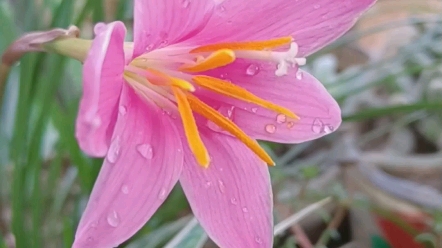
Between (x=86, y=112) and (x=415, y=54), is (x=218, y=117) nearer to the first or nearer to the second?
(x=86, y=112)

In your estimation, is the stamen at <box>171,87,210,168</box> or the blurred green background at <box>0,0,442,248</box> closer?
the stamen at <box>171,87,210,168</box>

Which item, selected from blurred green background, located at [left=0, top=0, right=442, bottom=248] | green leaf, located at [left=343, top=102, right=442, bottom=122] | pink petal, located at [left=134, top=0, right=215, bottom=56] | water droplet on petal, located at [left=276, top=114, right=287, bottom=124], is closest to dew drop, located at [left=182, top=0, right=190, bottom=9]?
pink petal, located at [left=134, top=0, right=215, bottom=56]

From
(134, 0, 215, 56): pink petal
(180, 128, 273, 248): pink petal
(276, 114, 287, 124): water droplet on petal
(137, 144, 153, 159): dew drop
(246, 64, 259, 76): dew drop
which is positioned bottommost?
(180, 128, 273, 248): pink petal

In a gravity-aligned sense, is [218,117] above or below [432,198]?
above

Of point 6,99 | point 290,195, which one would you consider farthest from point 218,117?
point 6,99

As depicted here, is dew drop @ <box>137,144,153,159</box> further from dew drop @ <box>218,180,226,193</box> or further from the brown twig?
the brown twig

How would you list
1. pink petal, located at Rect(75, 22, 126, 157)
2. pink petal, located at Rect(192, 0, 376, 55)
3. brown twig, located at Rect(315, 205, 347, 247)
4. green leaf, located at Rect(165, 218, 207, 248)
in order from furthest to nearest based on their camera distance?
brown twig, located at Rect(315, 205, 347, 247) → green leaf, located at Rect(165, 218, 207, 248) → pink petal, located at Rect(192, 0, 376, 55) → pink petal, located at Rect(75, 22, 126, 157)

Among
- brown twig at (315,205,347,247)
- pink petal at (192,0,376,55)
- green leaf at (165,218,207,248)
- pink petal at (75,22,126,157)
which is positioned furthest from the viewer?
brown twig at (315,205,347,247)
